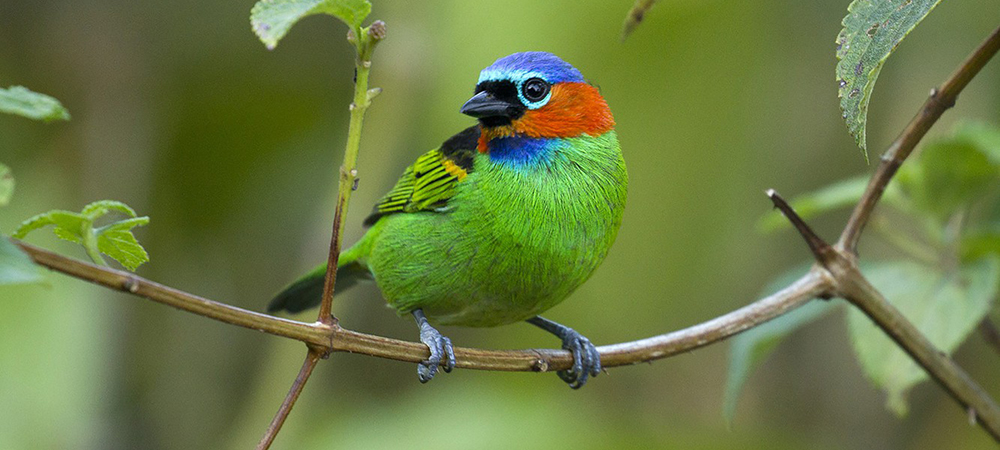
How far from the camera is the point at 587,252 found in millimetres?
2125

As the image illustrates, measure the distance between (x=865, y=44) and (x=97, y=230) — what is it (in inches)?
42.8

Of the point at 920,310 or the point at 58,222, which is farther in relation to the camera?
the point at 920,310

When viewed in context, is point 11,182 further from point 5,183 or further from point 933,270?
point 933,270

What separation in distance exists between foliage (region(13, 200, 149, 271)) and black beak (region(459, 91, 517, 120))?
95 centimetres

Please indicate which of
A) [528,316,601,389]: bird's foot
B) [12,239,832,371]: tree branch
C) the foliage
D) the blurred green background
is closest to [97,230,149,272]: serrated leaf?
the foliage

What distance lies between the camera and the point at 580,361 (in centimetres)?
218

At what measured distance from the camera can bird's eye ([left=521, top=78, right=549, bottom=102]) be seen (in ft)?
7.29

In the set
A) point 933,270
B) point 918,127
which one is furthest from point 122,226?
point 933,270

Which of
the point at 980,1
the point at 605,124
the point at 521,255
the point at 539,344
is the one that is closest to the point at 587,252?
the point at 521,255

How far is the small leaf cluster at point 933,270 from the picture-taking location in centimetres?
221

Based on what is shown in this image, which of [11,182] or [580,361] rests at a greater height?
[11,182]

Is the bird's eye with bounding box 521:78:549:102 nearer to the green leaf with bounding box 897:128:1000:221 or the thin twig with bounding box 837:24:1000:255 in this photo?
the thin twig with bounding box 837:24:1000:255

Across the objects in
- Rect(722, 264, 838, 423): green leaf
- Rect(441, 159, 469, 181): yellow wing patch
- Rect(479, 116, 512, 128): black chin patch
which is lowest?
Rect(722, 264, 838, 423): green leaf

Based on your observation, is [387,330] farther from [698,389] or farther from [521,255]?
[521,255]
